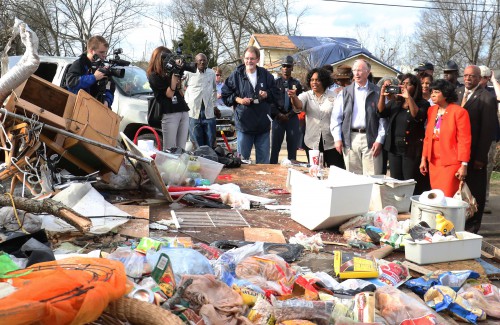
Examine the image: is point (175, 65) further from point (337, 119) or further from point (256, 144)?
point (337, 119)

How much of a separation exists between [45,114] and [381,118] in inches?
138

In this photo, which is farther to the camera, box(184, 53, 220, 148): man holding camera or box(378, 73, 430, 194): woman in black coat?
box(184, 53, 220, 148): man holding camera

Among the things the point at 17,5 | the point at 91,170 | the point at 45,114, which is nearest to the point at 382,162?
the point at 91,170

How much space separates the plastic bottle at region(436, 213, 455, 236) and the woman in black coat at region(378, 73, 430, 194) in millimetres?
1955

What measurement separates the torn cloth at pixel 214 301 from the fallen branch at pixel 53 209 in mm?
938

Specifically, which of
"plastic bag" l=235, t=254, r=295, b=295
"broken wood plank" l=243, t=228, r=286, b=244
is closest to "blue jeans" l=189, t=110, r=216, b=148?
"broken wood plank" l=243, t=228, r=286, b=244

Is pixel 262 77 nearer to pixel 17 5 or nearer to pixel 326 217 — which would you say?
pixel 326 217

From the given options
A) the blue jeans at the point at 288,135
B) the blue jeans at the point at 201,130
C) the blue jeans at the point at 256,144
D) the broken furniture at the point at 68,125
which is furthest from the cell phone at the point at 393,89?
the blue jeans at the point at 201,130

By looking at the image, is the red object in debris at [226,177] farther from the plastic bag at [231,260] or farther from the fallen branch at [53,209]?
the fallen branch at [53,209]

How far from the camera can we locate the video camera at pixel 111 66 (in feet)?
19.2

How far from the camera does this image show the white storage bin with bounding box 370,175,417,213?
484 cm

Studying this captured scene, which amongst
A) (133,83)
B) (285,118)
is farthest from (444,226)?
(133,83)

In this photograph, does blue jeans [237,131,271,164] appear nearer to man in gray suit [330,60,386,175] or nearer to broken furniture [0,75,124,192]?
man in gray suit [330,60,386,175]

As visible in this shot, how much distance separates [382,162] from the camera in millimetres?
6176
